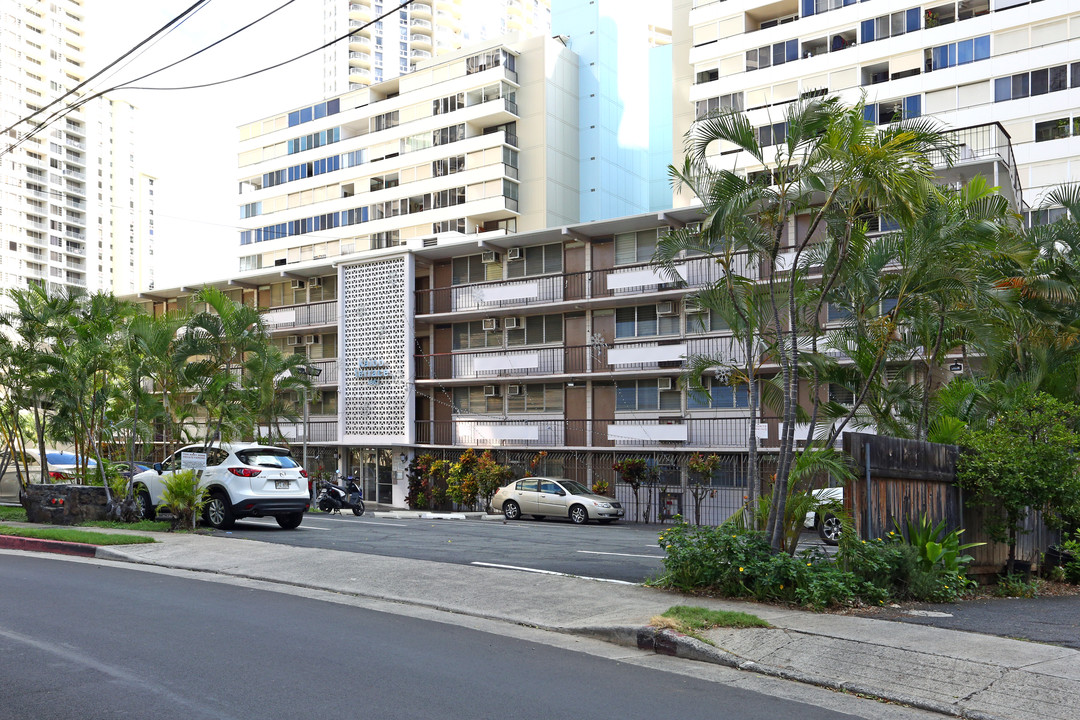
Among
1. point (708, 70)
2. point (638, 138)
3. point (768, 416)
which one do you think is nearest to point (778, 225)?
point (768, 416)

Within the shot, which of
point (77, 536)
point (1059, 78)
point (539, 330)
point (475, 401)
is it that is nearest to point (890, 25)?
point (1059, 78)

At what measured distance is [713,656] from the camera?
845 cm

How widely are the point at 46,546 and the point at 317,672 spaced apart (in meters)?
10.8

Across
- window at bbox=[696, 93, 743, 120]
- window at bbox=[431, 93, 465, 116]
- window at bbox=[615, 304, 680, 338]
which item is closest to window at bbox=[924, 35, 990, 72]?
window at bbox=[696, 93, 743, 120]

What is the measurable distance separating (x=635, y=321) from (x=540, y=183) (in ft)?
89.9

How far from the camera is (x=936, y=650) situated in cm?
820

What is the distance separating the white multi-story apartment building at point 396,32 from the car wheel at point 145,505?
100m

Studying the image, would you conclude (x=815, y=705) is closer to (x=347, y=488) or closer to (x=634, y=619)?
(x=634, y=619)

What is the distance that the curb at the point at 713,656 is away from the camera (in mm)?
7047

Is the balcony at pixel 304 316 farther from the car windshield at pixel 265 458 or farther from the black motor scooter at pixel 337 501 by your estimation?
the car windshield at pixel 265 458

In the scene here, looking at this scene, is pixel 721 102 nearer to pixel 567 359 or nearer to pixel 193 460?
pixel 567 359

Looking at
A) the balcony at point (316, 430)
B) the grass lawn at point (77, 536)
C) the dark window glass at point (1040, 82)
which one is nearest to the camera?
the grass lawn at point (77, 536)

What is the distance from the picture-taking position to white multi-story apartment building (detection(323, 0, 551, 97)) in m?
115

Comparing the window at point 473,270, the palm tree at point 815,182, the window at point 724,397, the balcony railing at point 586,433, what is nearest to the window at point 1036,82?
the window at point 724,397
